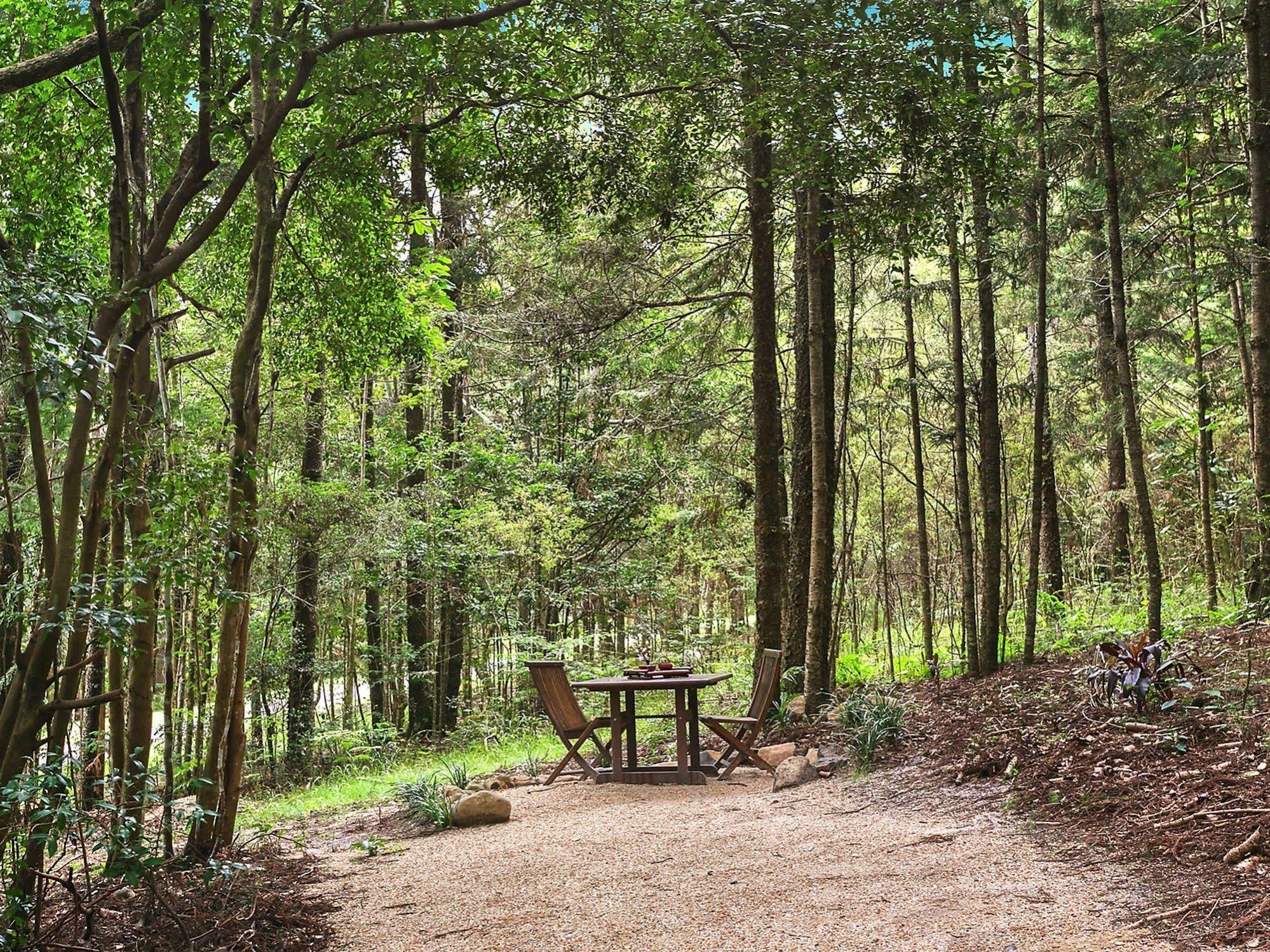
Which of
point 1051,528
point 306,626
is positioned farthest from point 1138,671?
point 306,626

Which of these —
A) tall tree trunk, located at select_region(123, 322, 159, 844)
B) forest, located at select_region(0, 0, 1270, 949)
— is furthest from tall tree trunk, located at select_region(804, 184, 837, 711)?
tall tree trunk, located at select_region(123, 322, 159, 844)

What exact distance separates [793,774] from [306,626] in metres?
7.66

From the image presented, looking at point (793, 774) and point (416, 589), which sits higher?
point (416, 589)

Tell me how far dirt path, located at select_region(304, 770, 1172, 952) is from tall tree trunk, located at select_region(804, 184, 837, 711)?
2455 mm

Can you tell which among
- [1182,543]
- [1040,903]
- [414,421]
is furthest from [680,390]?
[1040,903]

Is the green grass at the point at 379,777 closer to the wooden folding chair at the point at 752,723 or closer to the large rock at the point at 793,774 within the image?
the wooden folding chair at the point at 752,723

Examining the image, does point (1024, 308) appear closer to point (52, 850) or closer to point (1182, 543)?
point (1182, 543)

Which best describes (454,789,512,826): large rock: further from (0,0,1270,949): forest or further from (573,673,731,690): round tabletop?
(0,0,1270,949): forest

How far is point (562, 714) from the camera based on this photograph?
800cm

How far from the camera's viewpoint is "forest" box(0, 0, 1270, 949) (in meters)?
4.28

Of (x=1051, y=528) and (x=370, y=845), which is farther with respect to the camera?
(x=1051, y=528)

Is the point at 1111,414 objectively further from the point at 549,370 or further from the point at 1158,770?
the point at 1158,770

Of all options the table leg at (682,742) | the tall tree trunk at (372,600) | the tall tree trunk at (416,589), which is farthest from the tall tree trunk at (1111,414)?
the tall tree trunk at (372,600)

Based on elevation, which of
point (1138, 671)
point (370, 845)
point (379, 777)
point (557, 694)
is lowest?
point (379, 777)
